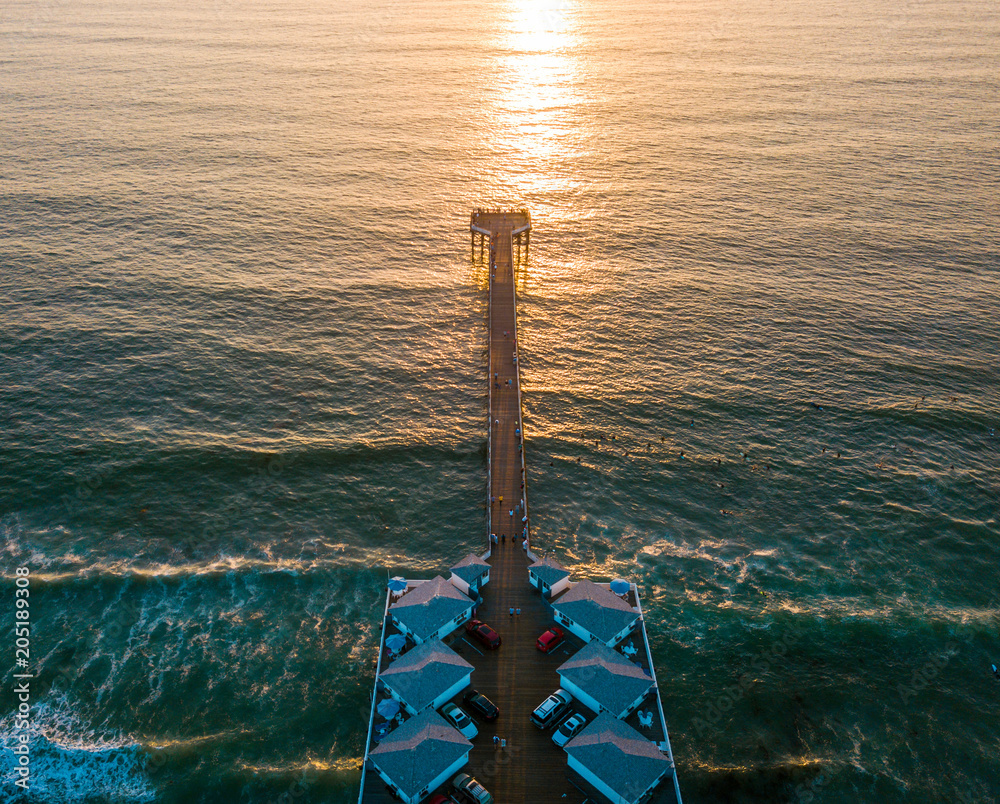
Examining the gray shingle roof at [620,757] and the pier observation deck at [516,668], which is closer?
the gray shingle roof at [620,757]

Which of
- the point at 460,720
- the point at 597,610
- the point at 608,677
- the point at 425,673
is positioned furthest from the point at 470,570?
the point at 608,677

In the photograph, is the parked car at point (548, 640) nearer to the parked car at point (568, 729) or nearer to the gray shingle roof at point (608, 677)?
the gray shingle roof at point (608, 677)

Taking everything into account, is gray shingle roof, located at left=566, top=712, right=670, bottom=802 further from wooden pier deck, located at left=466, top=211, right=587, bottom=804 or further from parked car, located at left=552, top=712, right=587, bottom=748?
wooden pier deck, located at left=466, top=211, right=587, bottom=804

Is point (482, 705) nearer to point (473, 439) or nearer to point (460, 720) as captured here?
point (460, 720)

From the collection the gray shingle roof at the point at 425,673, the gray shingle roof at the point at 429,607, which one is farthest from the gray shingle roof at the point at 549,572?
the gray shingle roof at the point at 425,673

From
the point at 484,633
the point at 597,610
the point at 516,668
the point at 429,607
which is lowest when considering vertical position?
the point at 516,668

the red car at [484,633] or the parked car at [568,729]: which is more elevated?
the red car at [484,633]

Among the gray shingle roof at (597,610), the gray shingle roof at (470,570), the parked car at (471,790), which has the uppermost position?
the gray shingle roof at (470,570)
